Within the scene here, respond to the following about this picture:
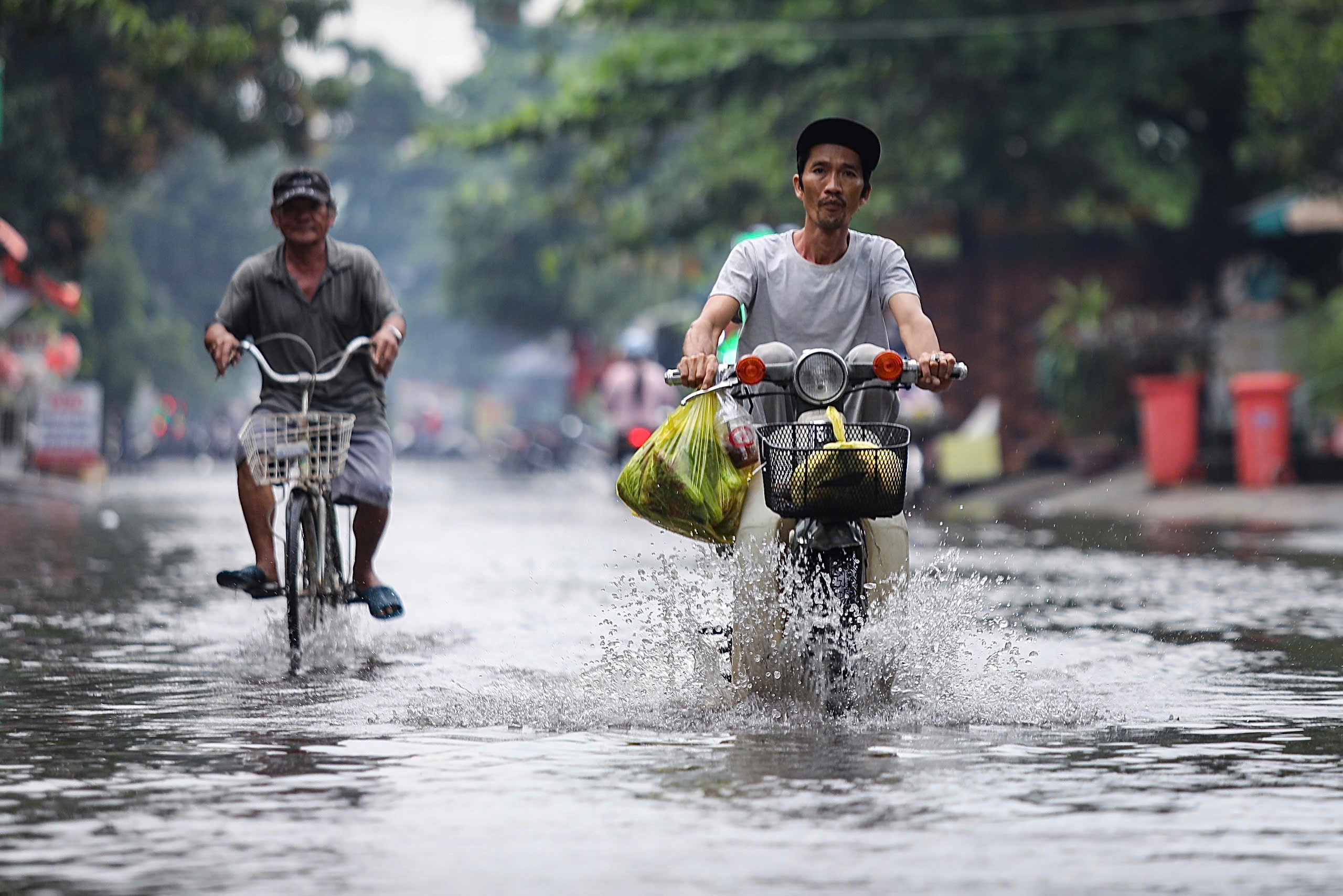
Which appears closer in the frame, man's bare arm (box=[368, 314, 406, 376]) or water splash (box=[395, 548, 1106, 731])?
water splash (box=[395, 548, 1106, 731])

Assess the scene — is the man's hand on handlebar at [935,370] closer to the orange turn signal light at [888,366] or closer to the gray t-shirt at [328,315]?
the orange turn signal light at [888,366]

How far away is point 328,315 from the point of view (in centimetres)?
923

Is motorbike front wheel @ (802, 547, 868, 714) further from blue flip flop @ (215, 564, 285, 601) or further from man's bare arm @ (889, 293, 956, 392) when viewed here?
blue flip flop @ (215, 564, 285, 601)

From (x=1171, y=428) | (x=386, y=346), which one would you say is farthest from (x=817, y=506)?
(x=1171, y=428)

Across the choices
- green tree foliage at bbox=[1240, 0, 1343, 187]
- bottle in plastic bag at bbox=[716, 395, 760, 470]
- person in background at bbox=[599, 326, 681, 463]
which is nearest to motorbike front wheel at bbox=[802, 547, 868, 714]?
bottle in plastic bag at bbox=[716, 395, 760, 470]

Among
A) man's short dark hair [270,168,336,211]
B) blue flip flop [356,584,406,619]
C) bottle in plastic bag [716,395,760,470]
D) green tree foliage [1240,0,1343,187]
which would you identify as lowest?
blue flip flop [356,584,406,619]

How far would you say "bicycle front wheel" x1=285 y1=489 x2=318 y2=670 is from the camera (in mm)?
8656

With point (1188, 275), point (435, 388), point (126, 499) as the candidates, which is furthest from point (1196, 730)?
point (435, 388)

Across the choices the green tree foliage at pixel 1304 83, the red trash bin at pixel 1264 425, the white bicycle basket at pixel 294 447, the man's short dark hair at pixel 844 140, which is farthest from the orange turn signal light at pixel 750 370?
the green tree foliage at pixel 1304 83

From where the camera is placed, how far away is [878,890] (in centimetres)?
458

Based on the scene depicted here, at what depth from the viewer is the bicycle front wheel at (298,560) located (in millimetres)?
8656

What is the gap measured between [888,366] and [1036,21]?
2270cm

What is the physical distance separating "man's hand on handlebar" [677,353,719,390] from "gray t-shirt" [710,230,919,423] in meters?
0.41

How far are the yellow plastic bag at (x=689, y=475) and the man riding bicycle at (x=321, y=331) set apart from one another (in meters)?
2.05
